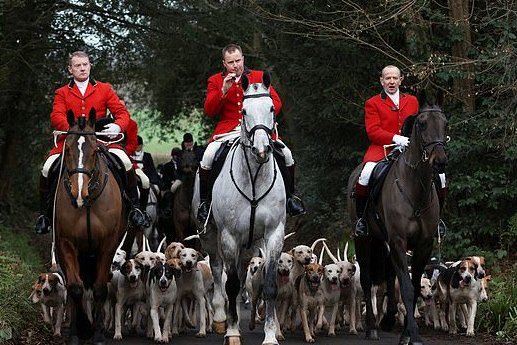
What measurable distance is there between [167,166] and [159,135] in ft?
65.8

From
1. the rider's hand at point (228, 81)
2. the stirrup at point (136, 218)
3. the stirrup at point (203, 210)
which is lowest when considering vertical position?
the stirrup at point (136, 218)

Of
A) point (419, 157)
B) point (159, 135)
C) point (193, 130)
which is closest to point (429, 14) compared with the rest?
point (419, 157)

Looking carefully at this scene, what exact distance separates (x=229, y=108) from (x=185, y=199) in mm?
6608

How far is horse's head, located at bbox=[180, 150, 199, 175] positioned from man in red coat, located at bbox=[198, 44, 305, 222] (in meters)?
6.13

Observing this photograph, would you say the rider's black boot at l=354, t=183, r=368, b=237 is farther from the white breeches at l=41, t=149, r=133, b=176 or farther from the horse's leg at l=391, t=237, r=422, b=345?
the white breeches at l=41, t=149, r=133, b=176

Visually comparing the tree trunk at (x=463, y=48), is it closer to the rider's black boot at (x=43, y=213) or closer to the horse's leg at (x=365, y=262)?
the horse's leg at (x=365, y=262)

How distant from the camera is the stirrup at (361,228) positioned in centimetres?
1269

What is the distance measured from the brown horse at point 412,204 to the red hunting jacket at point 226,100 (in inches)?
57.8

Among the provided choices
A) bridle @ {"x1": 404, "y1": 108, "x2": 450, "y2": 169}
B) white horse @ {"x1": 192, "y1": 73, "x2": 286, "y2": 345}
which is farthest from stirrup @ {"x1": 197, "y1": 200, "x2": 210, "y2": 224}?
bridle @ {"x1": 404, "y1": 108, "x2": 450, "y2": 169}

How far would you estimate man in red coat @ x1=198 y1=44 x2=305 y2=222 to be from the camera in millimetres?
11688

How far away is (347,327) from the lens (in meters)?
14.4

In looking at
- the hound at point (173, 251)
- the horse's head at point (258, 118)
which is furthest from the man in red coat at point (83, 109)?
the hound at point (173, 251)

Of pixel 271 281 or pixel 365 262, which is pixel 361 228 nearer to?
pixel 365 262

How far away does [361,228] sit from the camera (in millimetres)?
12703
